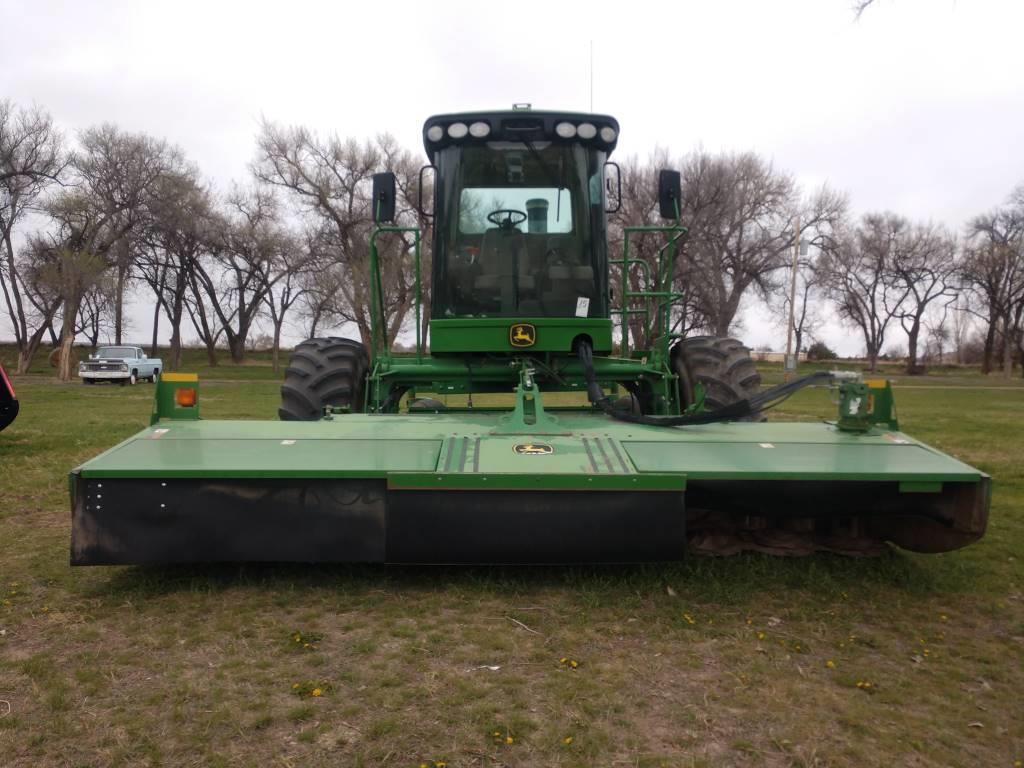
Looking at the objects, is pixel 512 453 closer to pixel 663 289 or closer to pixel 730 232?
pixel 663 289

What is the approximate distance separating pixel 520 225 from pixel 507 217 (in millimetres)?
110

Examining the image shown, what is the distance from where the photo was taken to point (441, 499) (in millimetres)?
3508

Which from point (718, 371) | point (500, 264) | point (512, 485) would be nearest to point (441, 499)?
point (512, 485)

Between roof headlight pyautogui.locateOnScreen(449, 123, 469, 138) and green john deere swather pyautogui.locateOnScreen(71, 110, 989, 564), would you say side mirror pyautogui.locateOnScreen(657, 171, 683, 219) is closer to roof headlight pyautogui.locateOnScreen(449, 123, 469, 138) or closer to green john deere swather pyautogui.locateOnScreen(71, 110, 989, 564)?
green john deere swather pyautogui.locateOnScreen(71, 110, 989, 564)

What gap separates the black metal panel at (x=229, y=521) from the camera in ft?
11.4

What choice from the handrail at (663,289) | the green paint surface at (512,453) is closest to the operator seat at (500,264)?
the handrail at (663,289)

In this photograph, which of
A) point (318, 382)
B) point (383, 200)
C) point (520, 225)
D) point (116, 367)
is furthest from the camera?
point (116, 367)

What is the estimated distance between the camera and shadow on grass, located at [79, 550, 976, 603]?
3705mm

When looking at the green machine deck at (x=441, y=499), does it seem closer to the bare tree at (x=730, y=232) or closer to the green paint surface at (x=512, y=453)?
the green paint surface at (x=512, y=453)

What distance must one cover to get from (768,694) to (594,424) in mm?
2007

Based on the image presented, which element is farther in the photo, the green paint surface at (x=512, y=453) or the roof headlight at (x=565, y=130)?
the roof headlight at (x=565, y=130)

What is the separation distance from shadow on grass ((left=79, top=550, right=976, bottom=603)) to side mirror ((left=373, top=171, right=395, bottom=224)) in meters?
2.64

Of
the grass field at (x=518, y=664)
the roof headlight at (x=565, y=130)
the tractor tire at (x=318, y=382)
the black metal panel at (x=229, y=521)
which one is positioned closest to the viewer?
the grass field at (x=518, y=664)

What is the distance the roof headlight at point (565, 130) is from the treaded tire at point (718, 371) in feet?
5.64
